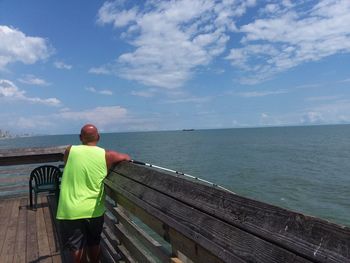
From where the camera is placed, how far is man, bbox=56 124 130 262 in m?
3.49

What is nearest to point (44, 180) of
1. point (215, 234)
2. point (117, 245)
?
point (117, 245)

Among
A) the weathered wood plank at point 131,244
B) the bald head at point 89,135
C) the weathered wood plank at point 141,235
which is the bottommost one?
the weathered wood plank at point 131,244

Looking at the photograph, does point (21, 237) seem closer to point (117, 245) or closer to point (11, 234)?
point (11, 234)

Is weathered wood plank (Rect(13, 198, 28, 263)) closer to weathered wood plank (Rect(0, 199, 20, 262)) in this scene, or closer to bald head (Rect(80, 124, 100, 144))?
weathered wood plank (Rect(0, 199, 20, 262))

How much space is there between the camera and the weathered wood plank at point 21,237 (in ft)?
15.6

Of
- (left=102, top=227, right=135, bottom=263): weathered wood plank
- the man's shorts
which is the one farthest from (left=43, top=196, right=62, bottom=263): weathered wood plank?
the man's shorts

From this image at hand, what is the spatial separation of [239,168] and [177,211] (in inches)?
1466

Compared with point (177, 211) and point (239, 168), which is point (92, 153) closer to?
point (177, 211)

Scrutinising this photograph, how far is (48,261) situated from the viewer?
4.56 m

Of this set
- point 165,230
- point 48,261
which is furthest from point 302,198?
point 165,230

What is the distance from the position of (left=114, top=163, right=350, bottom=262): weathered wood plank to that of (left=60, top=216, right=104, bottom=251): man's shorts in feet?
5.45

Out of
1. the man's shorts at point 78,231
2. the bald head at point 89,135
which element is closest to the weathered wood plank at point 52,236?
the man's shorts at point 78,231

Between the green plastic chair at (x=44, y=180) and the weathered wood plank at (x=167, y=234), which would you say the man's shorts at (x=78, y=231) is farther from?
the green plastic chair at (x=44, y=180)

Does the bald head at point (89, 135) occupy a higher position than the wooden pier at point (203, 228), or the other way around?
the bald head at point (89, 135)
